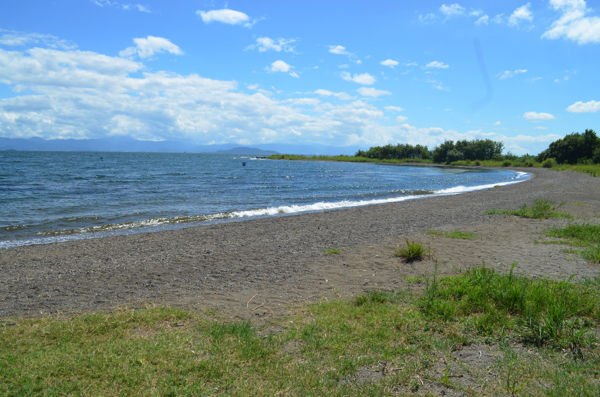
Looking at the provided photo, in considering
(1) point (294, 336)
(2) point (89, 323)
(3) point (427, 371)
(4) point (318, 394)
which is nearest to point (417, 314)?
(3) point (427, 371)

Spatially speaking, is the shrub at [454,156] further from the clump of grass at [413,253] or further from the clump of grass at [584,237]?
the clump of grass at [413,253]

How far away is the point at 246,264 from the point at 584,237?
9885 mm

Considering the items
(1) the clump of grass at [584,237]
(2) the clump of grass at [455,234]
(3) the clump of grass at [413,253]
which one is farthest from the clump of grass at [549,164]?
(3) the clump of grass at [413,253]

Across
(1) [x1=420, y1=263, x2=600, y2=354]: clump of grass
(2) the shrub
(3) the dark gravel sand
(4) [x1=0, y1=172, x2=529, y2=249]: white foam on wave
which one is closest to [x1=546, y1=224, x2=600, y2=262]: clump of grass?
(3) the dark gravel sand

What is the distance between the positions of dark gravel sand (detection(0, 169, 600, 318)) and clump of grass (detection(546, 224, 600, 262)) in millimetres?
465

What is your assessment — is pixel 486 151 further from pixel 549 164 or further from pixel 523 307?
pixel 523 307

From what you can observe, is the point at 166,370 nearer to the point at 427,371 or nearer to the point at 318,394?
the point at 318,394

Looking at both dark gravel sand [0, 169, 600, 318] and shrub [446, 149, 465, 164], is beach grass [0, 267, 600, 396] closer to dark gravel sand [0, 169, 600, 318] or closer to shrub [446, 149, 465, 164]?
dark gravel sand [0, 169, 600, 318]

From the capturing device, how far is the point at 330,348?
4168 millimetres

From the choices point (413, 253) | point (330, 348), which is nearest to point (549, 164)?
point (413, 253)

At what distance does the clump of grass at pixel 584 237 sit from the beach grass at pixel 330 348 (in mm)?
3024

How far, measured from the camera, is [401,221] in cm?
1442

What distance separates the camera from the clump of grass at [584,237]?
7.99 metres

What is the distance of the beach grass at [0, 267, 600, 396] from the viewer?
3.35 m
